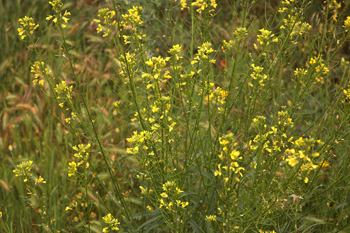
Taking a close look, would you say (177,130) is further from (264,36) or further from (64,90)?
(264,36)

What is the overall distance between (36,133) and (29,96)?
1.46 feet

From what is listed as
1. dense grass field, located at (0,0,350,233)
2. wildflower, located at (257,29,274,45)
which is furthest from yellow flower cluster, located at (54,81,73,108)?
wildflower, located at (257,29,274,45)

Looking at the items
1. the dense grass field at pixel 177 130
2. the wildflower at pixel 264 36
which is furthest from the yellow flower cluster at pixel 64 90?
the wildflower at pixel 264 36

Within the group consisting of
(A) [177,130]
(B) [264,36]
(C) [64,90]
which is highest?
(B) [264,36]

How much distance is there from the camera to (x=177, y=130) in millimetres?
2988

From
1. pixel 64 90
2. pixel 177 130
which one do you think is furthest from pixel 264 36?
pixel 177 130

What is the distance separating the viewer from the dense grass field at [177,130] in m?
1.94

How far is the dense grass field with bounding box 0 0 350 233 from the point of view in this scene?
1.94 m

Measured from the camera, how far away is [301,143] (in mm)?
1561

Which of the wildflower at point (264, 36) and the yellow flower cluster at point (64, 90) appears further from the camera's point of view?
the yellow flower cluster at point (64, 90)

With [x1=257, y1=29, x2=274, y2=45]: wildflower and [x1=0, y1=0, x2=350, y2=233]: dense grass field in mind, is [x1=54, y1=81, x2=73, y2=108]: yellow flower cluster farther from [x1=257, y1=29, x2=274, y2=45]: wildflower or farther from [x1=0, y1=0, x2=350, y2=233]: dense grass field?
[x1=257, y1=29, x2=274, y2=45]: wildflower

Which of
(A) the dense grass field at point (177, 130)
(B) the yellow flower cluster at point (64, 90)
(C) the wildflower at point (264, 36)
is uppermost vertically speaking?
(C) the wildflower at point (264, 36)

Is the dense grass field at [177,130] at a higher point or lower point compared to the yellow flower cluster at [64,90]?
lower

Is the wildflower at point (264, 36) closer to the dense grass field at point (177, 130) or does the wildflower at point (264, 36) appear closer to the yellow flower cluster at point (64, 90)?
the dense grass field at point (177, 130)
